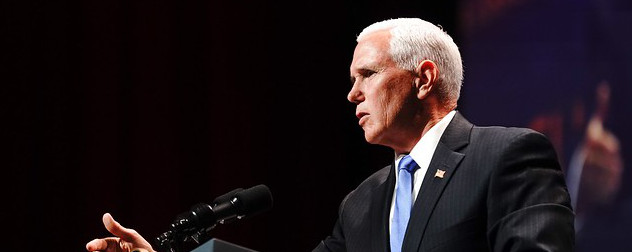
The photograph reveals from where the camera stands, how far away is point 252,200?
211 centimetres

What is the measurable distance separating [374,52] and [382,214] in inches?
17.5

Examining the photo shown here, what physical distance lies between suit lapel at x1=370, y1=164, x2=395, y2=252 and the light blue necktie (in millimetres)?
22

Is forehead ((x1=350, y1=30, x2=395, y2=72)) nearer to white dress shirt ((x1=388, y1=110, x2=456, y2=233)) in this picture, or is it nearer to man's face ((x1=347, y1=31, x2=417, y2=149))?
man's face ((x1=347, y1=31, x2=417, y2=149))

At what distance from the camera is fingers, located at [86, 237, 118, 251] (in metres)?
2.21

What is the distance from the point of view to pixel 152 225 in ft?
13.0

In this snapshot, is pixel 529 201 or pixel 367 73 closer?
pixel 529 201

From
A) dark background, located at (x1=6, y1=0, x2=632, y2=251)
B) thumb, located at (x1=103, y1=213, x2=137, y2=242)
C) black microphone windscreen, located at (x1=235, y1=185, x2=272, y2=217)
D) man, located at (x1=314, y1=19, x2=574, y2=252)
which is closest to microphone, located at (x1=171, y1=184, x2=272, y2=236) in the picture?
black microphone windscreen, located at (x1=235, y1=185, x2=272, y2=217)

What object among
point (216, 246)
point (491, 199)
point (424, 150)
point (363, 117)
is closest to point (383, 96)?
point (363, 117)

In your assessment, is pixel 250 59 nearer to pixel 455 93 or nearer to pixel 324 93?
pixel 324 93

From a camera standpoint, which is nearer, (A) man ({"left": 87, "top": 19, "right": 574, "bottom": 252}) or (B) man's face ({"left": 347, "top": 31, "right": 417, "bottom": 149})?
(A) man ({"left": 87, "top": 19, "right": 574, "bottom": 252})

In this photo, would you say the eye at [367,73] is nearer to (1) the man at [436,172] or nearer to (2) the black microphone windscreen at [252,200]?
(1) the man at [436,172]

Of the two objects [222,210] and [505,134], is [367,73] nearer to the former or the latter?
[505,134]

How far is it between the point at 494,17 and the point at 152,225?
173 centimetres

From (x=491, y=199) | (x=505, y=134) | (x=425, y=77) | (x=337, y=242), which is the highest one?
(x=425, y=77)
